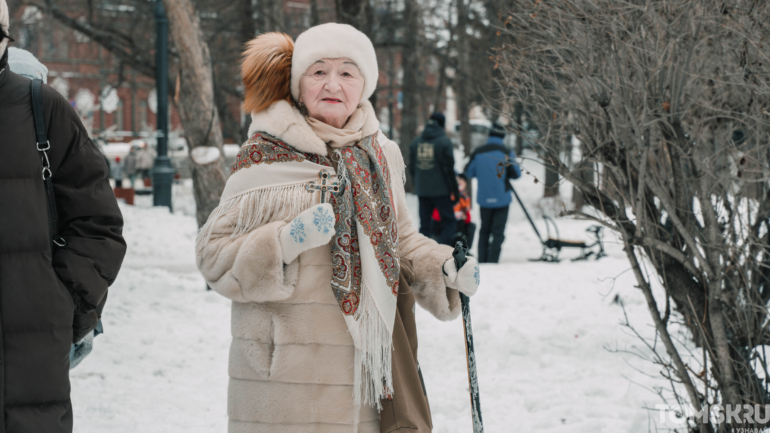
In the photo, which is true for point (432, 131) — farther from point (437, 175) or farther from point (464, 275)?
point (464, 275)

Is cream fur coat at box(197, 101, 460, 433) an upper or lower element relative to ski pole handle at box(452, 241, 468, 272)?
lower

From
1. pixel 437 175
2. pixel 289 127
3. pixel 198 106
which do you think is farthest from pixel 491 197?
pixel 289 127

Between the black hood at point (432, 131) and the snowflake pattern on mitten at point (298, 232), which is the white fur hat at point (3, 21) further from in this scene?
the black hood at point (432, 131)

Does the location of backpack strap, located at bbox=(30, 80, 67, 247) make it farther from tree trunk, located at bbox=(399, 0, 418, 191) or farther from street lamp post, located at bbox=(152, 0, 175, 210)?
tree trunk, located at bbox=(399, 0, 418, 191)

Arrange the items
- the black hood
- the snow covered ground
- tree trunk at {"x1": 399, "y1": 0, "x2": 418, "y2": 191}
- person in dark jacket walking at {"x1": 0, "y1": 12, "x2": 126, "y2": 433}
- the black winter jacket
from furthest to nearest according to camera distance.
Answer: tree trunk at {"x1": 399, "y1": 0, "x2": 418, "y2": 191}, the black hood, the black winter jacket, the snow covered ground, person in dark jacket walking at {"x1": 0, "y1": 12, "x2": 126, "y2": 433}

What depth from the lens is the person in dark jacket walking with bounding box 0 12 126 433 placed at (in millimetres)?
2008

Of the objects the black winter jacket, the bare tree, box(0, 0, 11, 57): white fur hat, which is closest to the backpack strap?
box(0, 0, 11, 57): white fur hat

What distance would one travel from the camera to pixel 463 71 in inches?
764

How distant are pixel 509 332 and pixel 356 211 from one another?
373 centimetres

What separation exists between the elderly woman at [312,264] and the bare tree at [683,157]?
92cm

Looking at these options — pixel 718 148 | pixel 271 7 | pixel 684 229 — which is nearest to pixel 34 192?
pixel 684 229

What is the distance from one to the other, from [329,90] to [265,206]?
477mm

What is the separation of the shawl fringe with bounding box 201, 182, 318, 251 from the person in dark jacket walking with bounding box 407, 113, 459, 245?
6.78 m

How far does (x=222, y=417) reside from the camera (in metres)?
4.61
